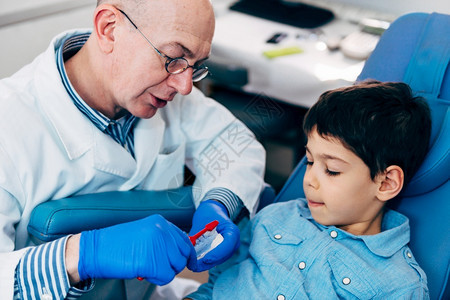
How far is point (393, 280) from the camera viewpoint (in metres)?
1.22

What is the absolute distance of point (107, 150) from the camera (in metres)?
1.44

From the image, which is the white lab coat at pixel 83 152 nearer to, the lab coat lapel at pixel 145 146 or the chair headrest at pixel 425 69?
the lab coat lapel at pixel 145 146

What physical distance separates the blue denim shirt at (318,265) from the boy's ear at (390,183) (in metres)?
0.08

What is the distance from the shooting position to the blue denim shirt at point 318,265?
122 cm

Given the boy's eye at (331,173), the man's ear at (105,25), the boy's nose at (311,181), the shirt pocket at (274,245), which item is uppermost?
the man's ear at (105,25)

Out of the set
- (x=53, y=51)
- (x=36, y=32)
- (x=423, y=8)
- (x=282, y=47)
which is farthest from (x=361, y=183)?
(x=36, y=32)

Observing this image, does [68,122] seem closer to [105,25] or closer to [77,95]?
[77,95]

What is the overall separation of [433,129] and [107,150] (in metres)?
0.86

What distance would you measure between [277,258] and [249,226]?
0.58 feet

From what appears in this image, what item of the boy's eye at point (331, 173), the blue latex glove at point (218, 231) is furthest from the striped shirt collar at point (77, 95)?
the boy's eye at point (331, 173)

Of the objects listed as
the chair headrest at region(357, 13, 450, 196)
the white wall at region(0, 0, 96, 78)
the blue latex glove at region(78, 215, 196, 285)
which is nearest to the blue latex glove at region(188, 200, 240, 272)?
the blue latex glove at region(78, 215, 196, 285)

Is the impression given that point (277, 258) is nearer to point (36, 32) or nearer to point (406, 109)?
point (406, 109)

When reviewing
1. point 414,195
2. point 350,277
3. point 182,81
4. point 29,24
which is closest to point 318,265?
point 350,277

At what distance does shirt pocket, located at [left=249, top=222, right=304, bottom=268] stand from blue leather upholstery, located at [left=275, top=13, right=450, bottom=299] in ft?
0.69
